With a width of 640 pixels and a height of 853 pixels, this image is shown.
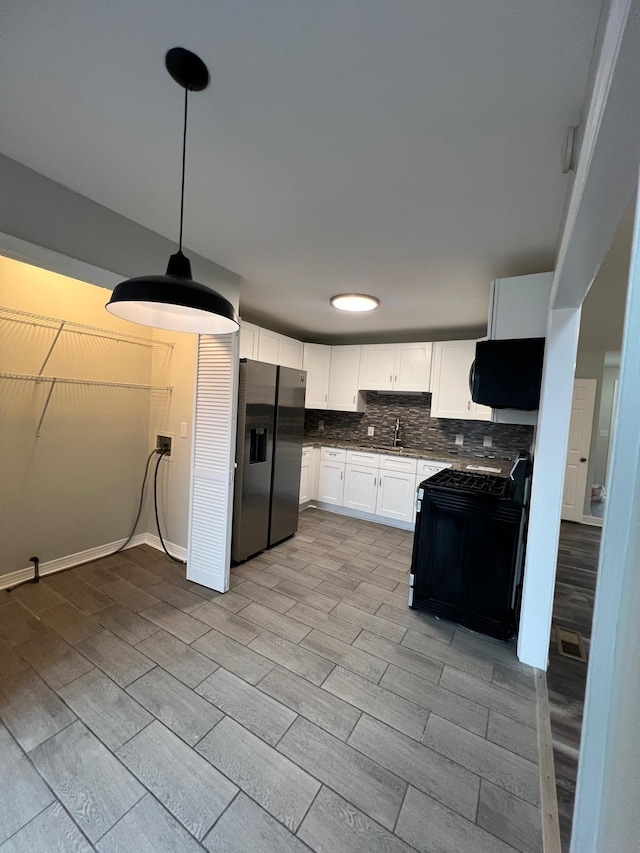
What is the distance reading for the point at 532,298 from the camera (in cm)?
231

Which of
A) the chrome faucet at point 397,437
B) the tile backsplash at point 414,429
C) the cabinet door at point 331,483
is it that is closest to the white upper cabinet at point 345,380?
the tile backsplash at point 414,429

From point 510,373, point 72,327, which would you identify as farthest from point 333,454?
point 72,327

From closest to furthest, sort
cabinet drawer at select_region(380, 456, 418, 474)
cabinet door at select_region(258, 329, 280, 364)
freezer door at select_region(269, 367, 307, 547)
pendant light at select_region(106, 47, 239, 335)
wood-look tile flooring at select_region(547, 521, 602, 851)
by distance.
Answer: pendant light at select_region(106, 47, 239, 335) < wood-look tile flooring at select_region(547, 521, 602, 851) < freezer door at select_region(269, 367, 307, 547) < cabinet door at select_region(258, 329, 280, 364) < cabinet drawer at select_region(380, 456, 418, 474)

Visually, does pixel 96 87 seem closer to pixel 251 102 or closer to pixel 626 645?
pixel 251 102

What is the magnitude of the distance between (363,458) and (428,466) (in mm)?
844

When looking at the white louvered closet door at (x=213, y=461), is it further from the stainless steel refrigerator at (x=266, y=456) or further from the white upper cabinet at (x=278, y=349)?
the white upper cabinet at (x=278, y=349)

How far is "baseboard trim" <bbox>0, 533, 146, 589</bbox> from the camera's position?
2.62 meters

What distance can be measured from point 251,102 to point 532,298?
1985 mm

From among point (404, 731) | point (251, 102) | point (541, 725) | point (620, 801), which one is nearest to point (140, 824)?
point (404, 731)

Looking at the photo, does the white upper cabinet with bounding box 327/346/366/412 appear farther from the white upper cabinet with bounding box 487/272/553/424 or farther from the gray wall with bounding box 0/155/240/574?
the white upper cabinet with bounding box 487/272/553/424

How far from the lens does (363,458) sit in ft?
14.9

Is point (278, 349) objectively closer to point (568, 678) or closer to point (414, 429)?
point (414, 429)

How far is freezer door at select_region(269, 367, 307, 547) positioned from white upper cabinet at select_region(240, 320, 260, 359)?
547 millimetres

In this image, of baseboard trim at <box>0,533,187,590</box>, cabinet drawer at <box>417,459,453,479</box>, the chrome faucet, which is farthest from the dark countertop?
baseboard trim at <box>0,533,187,590</box>
